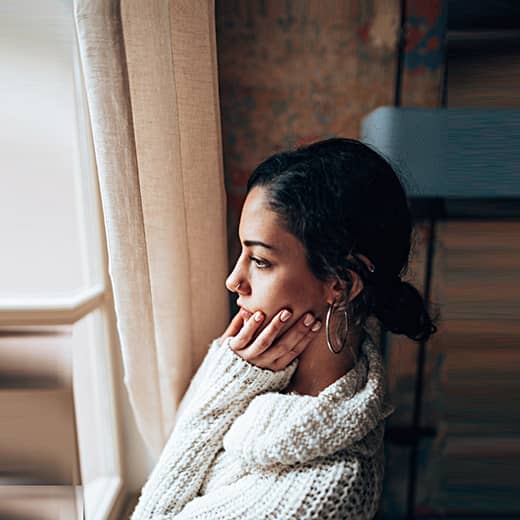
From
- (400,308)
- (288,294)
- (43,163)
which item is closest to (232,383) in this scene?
(288,294)

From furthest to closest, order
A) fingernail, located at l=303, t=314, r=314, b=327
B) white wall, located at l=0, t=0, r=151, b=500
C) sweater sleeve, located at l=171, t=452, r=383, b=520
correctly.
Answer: white wall, located at l=0, t=0, r=151, b=500 < fingernail, located at l=303, t=314, r=314, b=327 < sweater sleeve, located at l=171, t=452, r=383, b=520

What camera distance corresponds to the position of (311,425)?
1.87ft

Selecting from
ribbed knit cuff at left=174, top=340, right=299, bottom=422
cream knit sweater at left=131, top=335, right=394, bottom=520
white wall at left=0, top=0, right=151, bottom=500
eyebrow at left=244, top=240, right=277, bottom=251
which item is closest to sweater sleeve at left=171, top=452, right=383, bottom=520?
cream knit sweater at left=131, top=335, right=394, bottom=520

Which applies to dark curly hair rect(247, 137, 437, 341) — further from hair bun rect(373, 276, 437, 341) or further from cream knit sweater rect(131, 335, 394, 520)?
cream knit sweater rect(131, 335, 394, 520)

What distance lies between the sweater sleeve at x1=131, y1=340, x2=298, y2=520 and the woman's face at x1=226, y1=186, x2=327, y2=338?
0.10 m

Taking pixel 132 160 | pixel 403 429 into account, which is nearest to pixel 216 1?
pixel 132 160

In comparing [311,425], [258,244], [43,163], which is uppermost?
[43,163]

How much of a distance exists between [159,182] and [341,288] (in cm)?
44

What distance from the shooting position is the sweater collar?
22.4 inches

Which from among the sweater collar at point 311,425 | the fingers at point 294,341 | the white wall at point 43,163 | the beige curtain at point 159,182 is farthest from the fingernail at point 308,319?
the white wall at point 43,163

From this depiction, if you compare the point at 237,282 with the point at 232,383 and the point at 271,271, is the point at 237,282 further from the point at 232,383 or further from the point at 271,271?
the point at 232,383

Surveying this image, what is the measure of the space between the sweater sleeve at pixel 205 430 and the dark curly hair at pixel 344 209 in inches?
8.4

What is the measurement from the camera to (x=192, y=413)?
2.34 ft

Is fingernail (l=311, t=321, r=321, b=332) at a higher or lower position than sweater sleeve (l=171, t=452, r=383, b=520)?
higher
